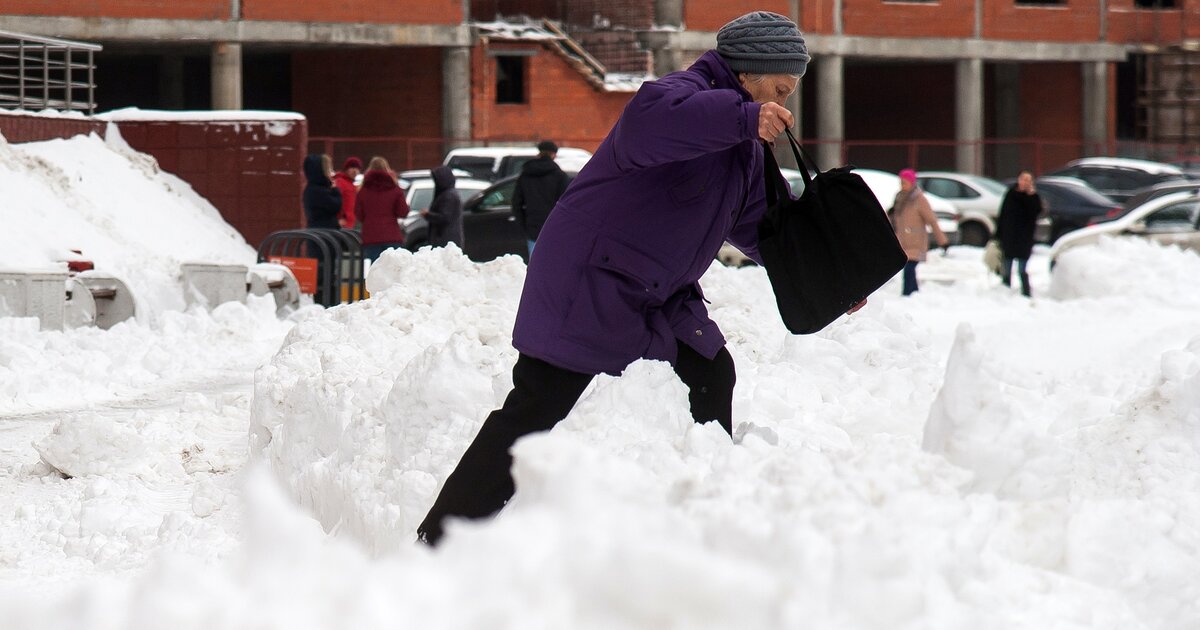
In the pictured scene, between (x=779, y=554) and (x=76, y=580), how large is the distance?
A: 3.20m

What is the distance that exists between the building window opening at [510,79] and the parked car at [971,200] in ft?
34.2

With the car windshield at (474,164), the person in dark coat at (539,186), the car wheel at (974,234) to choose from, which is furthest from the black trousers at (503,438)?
the car wheel at (974,234)

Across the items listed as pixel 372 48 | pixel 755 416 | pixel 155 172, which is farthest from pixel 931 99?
pixel 755 416

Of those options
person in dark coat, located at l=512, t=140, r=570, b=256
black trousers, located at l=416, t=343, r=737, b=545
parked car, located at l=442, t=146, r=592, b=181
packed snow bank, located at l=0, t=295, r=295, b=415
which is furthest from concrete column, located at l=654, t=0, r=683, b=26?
black trousers, located at l=416, t=343, r=737, b=545

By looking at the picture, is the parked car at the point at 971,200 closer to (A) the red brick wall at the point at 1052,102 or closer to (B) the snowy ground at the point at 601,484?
(A) the red brick wall at the point at 1052,102

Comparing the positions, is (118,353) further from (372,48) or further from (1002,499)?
(372,48)

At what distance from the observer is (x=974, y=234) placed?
25609mm

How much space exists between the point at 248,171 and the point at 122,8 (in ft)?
44.2

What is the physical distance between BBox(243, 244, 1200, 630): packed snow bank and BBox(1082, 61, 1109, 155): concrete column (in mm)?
34604

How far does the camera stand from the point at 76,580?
15.7 ft

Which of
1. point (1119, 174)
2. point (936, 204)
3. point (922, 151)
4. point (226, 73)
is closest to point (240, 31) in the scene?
point (226, 73)

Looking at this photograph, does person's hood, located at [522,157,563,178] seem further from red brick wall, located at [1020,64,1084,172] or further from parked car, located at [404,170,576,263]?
red brick wall, located at [1020,64,1084,172]

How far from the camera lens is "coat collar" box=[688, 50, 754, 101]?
366 cm

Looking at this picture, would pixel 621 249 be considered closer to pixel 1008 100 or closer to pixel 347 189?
pixel 347 189
